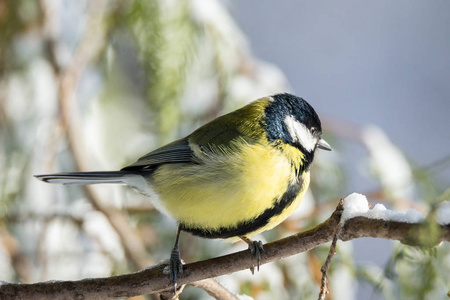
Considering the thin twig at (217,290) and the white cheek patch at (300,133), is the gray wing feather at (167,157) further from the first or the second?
the thin twig at (217,290)

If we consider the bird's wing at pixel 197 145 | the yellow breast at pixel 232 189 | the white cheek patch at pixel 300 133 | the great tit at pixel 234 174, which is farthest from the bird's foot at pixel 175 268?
the white cheek patch at pixel 300 133

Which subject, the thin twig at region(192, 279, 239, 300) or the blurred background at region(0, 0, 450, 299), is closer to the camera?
the thin twig at region(192, 279, 239, 300)

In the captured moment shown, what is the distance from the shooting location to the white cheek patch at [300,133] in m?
1.23

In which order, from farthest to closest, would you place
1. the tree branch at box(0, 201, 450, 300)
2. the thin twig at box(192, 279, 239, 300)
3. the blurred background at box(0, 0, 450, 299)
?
the blurred background at box(0, 0, 450, 299), the thin twig at box(192, 279, 239, 300), the tree branch at box(0, 201, 450, 300)

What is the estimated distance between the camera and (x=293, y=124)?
4.12 feet

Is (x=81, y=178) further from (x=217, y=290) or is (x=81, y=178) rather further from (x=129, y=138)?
(x=129, y=138)

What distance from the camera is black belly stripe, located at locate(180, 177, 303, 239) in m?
1.09

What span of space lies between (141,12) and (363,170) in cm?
86

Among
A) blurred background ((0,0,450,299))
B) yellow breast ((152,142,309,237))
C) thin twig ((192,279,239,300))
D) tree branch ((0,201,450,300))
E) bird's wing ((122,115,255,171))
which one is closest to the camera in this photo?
tree branch ((0,201,450,300))

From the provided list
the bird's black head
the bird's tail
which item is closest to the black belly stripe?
the bird's black head

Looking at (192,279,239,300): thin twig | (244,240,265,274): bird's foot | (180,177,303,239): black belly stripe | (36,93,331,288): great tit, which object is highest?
(36,93,331,288): great tit

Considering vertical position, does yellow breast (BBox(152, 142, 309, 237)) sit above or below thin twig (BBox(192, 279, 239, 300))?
above

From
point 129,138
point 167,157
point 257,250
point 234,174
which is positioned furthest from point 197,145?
point 129,138

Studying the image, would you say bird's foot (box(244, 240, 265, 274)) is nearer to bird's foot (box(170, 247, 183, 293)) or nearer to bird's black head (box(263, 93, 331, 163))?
bird's foot (box(170, 247, 183, 293))
